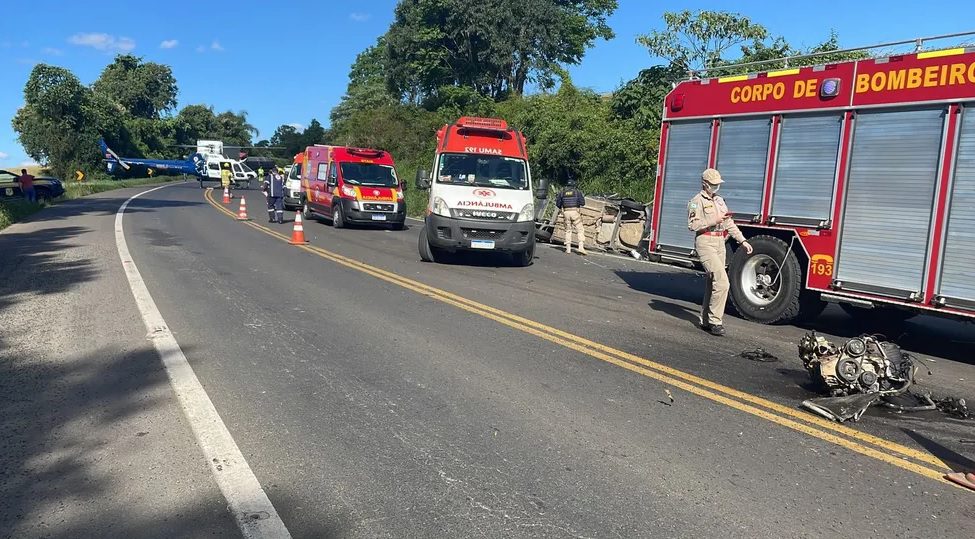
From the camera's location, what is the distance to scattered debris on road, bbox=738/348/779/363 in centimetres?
688

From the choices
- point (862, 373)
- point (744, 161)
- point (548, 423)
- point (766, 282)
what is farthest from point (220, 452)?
point (744, 161)

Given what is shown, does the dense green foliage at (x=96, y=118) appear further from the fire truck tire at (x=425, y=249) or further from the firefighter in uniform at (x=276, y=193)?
the fire truck tire at (x=425, y=249)

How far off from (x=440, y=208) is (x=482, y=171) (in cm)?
118

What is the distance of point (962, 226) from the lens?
7.08 metres

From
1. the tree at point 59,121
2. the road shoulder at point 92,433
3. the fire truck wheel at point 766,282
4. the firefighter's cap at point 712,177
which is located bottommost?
the road shoulder at point 92,433

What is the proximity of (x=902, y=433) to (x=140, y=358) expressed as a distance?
6143 mm

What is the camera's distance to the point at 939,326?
9.50 meters

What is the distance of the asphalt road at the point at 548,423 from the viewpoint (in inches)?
144

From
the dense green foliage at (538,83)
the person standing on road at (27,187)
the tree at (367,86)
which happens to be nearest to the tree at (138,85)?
the tree at (367,86)

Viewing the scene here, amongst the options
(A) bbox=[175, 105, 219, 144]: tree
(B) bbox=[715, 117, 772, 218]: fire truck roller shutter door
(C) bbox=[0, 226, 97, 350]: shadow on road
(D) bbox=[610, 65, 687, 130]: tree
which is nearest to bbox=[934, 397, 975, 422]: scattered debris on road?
(B) bbox=[715, 117, 772, 218]: fire truck roller shutter door

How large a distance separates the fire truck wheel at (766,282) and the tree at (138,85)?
294 feet

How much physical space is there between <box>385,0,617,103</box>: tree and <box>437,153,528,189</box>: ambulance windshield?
26849mm

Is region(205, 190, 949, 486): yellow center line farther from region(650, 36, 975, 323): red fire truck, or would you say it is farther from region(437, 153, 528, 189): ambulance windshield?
region(437, 153, 528, 189): ambulance windshield

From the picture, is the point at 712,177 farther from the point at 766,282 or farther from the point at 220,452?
the point at 220,452
